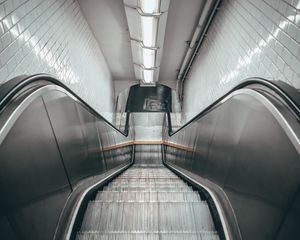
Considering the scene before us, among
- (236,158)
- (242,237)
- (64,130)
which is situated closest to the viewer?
(242,237)

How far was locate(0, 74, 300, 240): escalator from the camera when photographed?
4.07 feet

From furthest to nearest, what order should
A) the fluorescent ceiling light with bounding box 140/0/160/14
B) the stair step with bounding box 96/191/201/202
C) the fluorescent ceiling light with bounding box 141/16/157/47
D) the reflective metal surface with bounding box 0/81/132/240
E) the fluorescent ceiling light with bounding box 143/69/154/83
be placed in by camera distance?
the fluorescent ceiling light with bounding box 143/69/154/83, the fluorescent ceiling light with bounding box 141/16/157/47, the fluorescent ceiling light with bounding box 140/0/160/14, the stair step with bounding box 96/191/201/202, the reflective metal surface with bounding box 0/81/132/240

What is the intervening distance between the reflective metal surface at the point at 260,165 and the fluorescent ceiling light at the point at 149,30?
3.14m

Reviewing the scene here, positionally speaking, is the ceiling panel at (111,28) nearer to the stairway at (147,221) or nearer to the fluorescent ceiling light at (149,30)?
the fluorescent ceiling light at (149,30)

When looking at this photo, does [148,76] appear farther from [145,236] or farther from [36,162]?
[36,162]

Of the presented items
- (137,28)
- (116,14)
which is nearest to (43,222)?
(137,28)

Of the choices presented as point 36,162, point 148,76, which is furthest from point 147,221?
point 148,76

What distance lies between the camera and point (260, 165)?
153 centimetres

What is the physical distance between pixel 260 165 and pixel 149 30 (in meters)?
4.51

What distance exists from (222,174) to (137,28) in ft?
14.3

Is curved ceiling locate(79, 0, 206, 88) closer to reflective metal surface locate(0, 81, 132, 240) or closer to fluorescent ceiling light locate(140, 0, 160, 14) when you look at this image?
fluorescent ceiling light locate(140, 0, 160, 14)

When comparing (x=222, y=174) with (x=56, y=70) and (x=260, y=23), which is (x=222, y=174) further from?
(x=56, y=70)

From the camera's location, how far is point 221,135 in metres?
2.51

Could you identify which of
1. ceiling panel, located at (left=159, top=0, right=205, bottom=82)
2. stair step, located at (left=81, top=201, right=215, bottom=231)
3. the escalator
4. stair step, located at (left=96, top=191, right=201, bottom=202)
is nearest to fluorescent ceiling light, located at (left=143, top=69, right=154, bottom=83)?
ceiling panel, located at (left=159, top=0, right=205, bottom=82)
